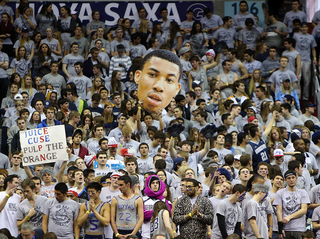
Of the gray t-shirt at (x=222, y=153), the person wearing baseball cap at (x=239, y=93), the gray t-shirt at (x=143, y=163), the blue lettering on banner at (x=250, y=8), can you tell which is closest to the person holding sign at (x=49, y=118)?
the gray t-shirt at (x=143, y=163)

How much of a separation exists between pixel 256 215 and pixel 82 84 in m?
7.52

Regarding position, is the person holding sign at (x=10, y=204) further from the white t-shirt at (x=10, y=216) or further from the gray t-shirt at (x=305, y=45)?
the gray t-shirt at (x=305, y=45)

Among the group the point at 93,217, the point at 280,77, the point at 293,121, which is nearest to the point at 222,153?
the point at 293,121

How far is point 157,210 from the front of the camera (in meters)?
8.15

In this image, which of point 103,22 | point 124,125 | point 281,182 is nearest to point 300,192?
point 281,182

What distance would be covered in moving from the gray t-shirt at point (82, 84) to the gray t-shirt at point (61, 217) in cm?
646

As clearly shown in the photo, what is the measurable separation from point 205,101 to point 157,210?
5.99m

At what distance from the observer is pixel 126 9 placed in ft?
61.7

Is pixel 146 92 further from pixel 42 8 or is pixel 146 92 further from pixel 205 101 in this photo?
pixel 42 8

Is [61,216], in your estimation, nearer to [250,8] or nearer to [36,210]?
[36,210]

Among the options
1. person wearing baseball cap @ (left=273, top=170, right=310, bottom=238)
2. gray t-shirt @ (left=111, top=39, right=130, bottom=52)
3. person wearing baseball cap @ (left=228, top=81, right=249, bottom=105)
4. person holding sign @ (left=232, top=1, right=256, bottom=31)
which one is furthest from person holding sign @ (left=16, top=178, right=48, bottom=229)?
person holding sign @ (left=232, top=1, right=256, bottom=31)

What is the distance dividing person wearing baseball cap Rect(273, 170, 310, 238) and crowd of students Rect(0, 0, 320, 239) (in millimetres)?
18

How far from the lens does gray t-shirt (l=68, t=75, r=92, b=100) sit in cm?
1472

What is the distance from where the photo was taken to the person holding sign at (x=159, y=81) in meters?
12.8
